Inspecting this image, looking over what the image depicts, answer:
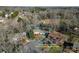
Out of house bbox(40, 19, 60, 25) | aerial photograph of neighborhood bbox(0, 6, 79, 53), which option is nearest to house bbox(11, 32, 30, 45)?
aerial photograph of neighborhood bbox(0, 6, 79, 53)

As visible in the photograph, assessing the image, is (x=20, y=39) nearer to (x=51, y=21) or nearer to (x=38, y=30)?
(x=38, y=30)

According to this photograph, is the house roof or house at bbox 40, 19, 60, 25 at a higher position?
house at bbox 40, 19, 60, 25

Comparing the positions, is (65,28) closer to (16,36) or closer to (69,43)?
(69,43)

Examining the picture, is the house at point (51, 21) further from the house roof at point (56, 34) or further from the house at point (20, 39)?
the house at point (20, 39)

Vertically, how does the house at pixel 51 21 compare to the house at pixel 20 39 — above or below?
above

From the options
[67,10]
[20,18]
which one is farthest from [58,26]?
[20,18]

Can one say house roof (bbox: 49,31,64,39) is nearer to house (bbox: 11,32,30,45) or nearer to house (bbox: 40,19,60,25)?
house (bbox: 40,19,60,25)

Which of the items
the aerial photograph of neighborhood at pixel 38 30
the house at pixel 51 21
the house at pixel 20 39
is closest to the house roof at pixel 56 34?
the aerial photograph of neighborhood at pixel 38 30

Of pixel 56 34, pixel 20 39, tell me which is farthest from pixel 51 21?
pixel 20 39

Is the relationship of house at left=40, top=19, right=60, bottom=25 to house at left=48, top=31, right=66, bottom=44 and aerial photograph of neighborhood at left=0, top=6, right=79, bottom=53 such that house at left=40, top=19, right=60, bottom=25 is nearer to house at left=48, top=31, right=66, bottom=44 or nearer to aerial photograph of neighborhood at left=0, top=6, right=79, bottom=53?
aerial photograph of neighborhood at left=0, top=6, right=79, bottom=53
